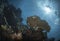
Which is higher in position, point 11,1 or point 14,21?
point 11,1

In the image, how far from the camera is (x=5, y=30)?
4.67 m

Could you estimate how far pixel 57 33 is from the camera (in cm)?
466

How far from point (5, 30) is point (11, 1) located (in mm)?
711

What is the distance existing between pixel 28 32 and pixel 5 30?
1.80 feet

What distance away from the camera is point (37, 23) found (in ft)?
15.3

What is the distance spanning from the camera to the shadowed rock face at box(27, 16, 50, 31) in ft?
15.2

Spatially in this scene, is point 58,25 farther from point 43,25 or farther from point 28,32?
point 28,32

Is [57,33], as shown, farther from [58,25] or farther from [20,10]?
[20,10]

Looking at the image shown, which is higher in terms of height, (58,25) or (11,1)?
(11,1)

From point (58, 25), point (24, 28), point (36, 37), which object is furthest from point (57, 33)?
point (24, 28)

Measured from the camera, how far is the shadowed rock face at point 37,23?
15.2 ft

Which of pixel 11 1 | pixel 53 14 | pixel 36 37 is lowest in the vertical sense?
pixel 36 37

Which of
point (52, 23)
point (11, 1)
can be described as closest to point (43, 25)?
point (52, 23)

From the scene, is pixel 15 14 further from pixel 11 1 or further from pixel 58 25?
pixel 58 25
